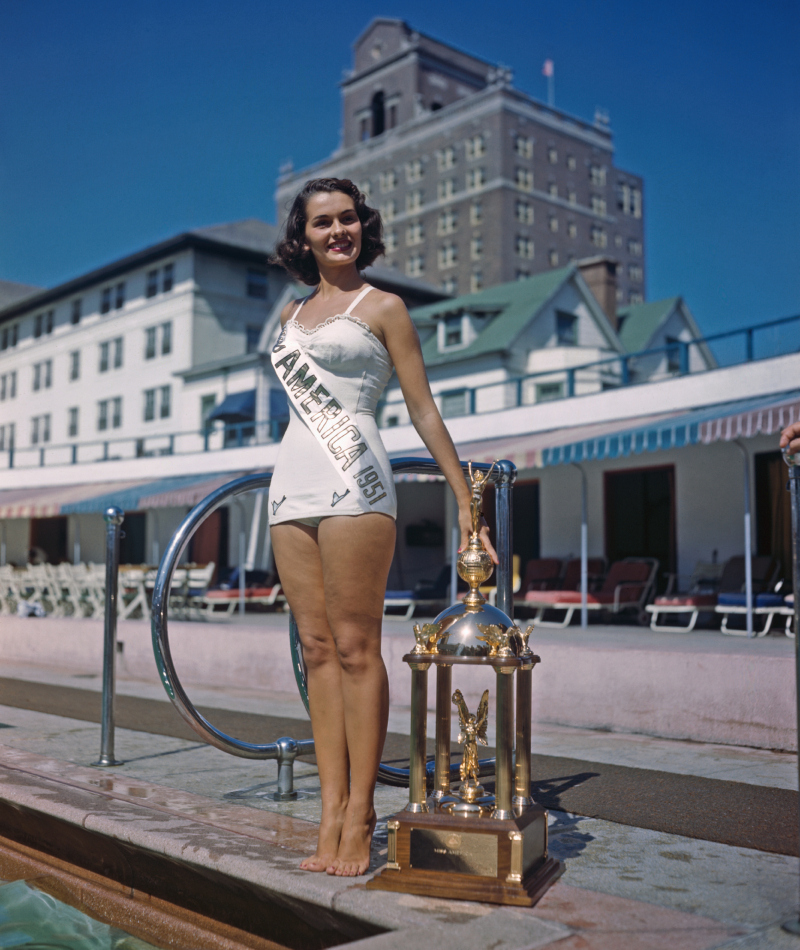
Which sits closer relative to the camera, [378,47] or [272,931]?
[272,931]

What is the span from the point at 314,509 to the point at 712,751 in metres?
3.22

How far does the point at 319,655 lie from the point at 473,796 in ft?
1.86

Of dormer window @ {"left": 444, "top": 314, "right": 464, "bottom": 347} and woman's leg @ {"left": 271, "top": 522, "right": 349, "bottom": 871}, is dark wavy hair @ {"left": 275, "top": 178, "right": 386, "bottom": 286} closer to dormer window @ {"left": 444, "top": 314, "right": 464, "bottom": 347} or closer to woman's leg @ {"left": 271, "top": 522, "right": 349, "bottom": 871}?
woman's leg @ {"left": 271, "top": 522, "right": 349, "bottom": 871}

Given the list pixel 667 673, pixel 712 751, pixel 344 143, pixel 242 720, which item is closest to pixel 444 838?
pixel 712 751

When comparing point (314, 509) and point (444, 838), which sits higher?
point (314, 509)

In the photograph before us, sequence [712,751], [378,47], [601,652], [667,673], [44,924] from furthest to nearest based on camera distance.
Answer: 1. [378,47]
2. [601,652]
3. [667,673]
4. [712,751]
5. [44,924]

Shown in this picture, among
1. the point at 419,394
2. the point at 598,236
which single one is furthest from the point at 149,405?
the point at 598,236

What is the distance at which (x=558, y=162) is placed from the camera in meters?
69.9

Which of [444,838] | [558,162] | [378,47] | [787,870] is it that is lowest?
[787,870]

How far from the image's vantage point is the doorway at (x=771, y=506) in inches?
519

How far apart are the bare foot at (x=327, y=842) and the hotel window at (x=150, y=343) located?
124 ft

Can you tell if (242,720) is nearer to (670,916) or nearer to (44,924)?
(44,924)

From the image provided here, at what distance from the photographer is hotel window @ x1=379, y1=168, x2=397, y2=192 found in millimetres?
71938

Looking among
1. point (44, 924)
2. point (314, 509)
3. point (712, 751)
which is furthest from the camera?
point (712, 751)
